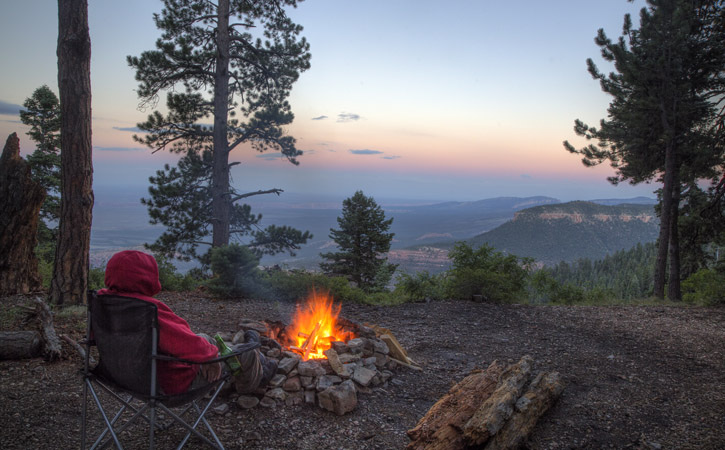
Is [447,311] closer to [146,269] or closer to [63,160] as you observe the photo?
[146,269]

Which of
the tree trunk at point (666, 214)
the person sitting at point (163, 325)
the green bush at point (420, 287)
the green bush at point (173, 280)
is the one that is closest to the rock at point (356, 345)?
the person sitting at point (163, 325)

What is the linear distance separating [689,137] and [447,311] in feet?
27.1

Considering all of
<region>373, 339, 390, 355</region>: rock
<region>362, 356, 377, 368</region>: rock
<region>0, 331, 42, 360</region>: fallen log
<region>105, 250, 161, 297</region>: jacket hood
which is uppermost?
<region>105, 250, 161, 297</region>: jacket hood

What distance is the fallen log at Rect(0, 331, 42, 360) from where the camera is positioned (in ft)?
12.4

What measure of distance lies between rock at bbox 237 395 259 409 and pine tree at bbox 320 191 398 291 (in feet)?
32.6

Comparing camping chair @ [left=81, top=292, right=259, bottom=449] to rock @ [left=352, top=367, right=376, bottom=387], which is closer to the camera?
camping chair @ [left=81, top=292, right=259, bottom=449]

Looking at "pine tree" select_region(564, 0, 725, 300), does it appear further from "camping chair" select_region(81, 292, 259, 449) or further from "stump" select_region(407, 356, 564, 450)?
"camping chair" select_region(81, 292, 259, 449)

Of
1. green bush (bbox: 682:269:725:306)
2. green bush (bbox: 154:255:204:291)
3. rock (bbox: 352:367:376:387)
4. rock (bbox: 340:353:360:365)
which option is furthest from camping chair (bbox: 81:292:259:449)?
green bush (bbox: 682:269:725:306)

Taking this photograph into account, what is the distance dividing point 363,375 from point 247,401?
1139 millimetres

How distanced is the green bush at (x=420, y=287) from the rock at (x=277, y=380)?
15.0 feet

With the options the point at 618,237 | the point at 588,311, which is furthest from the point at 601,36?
the point at 618,237

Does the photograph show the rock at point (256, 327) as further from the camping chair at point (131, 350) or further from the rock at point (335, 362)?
the camping chair at point (131, 350)

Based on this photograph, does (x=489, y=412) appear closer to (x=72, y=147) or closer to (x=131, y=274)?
(x=131, y=274)

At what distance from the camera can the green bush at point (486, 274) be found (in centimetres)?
793
